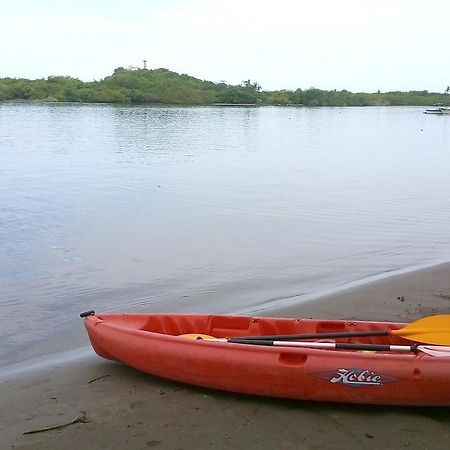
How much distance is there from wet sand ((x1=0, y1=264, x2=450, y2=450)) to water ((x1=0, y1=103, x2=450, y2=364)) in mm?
1167

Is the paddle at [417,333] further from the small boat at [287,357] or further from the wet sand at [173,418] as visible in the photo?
the wet sand at [173,418]

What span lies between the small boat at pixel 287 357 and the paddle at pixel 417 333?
12 millimetres

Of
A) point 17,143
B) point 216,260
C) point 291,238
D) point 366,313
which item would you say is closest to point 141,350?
point 366,313

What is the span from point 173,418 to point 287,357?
95 centimetres

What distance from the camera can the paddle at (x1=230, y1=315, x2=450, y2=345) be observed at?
15.8 ft

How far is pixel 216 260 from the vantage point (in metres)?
9.72

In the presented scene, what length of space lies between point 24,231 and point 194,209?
4014mm

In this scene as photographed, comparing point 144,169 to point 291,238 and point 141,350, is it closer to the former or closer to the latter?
point 291,238

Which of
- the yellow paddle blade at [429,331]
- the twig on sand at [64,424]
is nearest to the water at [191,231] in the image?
the twig on sand at [64,424]

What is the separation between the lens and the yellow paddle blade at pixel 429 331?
15.7ft

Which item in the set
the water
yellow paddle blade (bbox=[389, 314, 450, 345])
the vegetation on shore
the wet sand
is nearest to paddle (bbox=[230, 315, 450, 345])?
yellow paddle blade (bbox=[389, 314, 450, 345])

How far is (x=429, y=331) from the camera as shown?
16.0 ft

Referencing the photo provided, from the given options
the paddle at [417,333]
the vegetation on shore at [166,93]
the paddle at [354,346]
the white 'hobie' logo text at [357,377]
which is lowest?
the white 'hobie' logo text at [357,377]

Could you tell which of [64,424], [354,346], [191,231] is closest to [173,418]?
[64,424]
